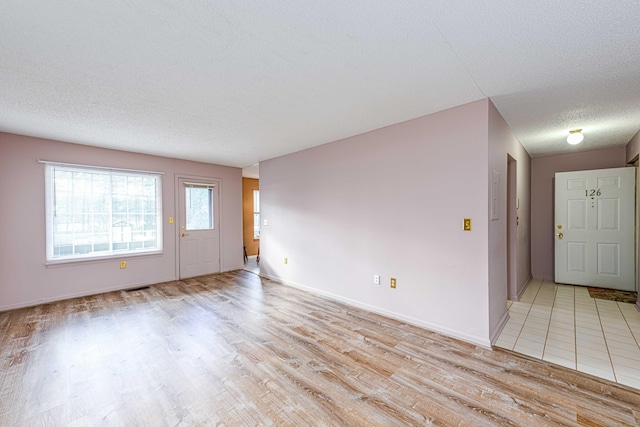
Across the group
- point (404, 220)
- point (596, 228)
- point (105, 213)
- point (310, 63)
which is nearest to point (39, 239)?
point (105, 213)

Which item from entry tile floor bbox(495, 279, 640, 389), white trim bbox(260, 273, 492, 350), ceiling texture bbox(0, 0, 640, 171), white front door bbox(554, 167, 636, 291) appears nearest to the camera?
ceiling texture bbox(0, 0, 640, 171)

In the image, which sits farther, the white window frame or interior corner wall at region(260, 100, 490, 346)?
the white window frame

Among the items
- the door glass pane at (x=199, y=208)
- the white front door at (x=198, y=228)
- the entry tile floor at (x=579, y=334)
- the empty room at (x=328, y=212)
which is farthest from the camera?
the door glass pane at (x=199, y=208)

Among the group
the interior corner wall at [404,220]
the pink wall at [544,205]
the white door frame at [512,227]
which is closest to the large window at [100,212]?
the interior corner wall at [404,220]

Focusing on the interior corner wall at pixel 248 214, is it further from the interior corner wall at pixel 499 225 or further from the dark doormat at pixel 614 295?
the dark doormat at pixel 614 295

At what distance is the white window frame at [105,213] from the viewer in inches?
155

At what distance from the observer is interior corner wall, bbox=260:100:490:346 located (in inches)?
106

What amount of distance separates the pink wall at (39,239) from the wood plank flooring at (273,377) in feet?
1.72

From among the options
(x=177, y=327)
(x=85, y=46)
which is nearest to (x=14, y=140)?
(x=85, y=46)

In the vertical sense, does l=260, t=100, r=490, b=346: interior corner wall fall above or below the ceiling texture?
below

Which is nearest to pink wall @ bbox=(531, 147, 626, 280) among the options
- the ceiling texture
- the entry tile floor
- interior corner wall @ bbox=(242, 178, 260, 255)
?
the entry tile floor

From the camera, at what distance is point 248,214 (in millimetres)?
7879

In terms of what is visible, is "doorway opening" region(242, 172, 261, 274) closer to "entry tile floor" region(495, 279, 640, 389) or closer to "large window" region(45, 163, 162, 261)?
"large window" region(45, 163, 162, 261)

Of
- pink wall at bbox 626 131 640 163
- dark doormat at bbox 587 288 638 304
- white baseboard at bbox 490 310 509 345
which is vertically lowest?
dark doormat at bbox 587 288 638 304
